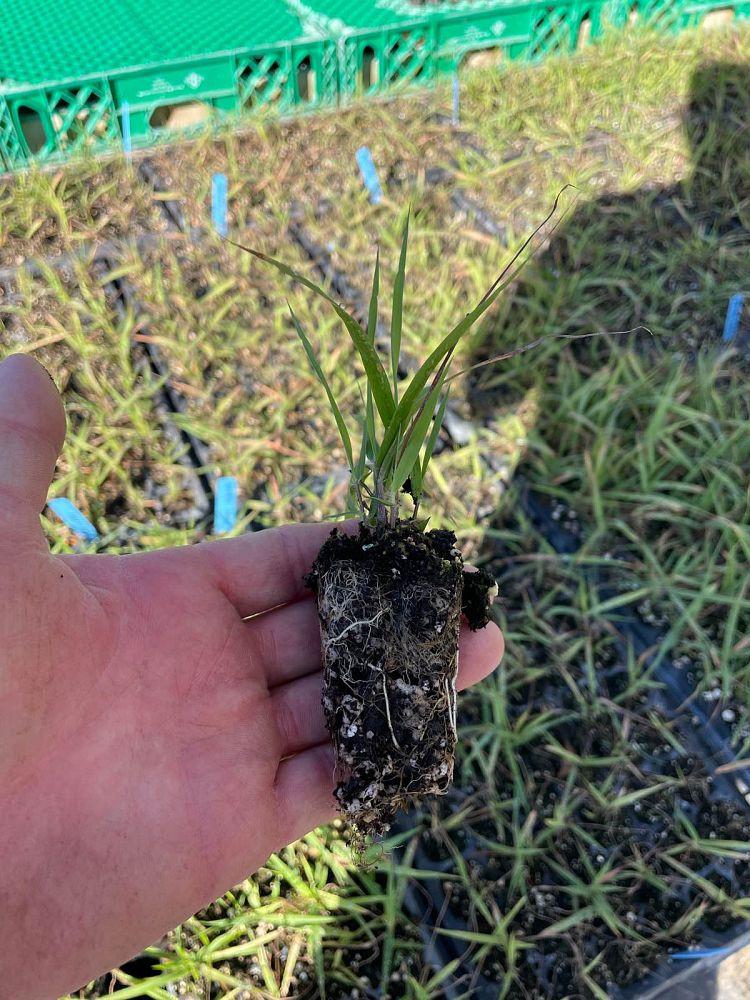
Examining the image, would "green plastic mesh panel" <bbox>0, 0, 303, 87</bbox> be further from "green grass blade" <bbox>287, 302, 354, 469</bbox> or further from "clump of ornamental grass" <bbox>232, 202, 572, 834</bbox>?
"clump of ornamental grass" <bbox>232, 202, 572, 834</bbox>

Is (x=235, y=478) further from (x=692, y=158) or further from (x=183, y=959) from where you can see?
(x=692, y=158)

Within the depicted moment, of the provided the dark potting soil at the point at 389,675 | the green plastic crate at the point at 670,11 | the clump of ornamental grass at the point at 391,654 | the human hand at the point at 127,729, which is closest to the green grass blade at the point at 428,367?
the clump of ornamental grass at the point at 391,654

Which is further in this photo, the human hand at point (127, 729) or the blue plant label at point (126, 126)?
the blue plant label at point (126, 126)

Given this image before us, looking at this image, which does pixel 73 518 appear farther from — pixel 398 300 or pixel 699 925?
pixel 699 925

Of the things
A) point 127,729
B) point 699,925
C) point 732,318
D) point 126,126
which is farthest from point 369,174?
point 699,925

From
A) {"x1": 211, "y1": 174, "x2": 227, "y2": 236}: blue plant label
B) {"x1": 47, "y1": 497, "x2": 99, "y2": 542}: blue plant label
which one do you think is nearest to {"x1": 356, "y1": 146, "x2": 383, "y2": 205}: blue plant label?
{"x1": 211, "y1": 174, "x2": 227, "y2": 236}: blue plant label

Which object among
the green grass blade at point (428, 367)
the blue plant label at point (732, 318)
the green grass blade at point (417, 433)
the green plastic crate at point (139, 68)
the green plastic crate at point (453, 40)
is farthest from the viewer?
the green plastic crate at point (453, 40)

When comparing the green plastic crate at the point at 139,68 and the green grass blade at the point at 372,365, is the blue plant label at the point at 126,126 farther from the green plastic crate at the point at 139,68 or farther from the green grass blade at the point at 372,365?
the green grass blade at the point at 372,365
